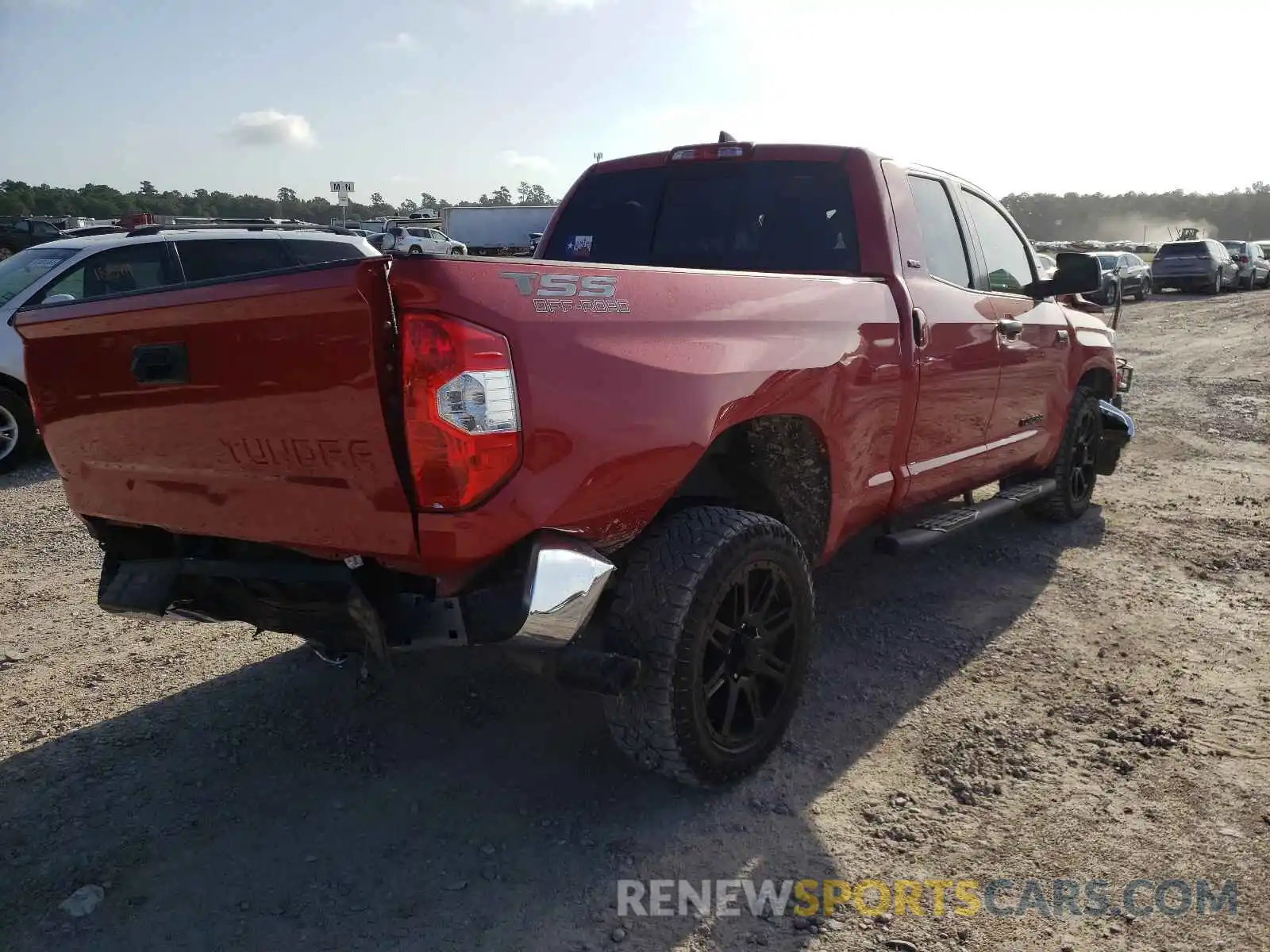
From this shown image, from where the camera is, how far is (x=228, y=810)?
293 cm

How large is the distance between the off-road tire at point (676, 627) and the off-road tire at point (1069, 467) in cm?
344

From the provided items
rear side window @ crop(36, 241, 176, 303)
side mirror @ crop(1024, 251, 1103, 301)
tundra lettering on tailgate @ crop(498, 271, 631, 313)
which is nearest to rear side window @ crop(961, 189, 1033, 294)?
side mirror @ crop(1024, 251, 1103, 301)

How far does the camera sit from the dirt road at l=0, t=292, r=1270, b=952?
2449mm

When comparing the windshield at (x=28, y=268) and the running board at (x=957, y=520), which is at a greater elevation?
the windshield at (x=28, y=268)

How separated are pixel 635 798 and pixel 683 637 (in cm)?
63

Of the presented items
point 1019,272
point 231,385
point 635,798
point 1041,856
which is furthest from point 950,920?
point 1019,272

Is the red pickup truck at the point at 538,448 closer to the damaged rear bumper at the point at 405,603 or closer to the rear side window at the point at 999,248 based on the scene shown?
the damaged rear bumper at the point at 405,603

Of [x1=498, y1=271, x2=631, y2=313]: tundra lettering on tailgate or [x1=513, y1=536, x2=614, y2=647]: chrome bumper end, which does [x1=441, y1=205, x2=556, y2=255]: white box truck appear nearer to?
[x1=498, y1=271, x2=631, y2=313]: tundra lettering on tailgate

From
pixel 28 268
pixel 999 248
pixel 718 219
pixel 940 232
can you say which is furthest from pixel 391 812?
pixel 28 268

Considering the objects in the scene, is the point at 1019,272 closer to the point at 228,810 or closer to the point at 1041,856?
the point at 1041,856

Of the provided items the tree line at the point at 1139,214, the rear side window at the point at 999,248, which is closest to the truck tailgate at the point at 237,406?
the rear side window at the point at 999,248

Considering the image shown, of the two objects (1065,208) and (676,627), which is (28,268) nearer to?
(676,627)

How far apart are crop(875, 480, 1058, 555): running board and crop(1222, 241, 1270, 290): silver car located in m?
30.2

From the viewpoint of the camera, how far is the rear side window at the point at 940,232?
418 centimetres
